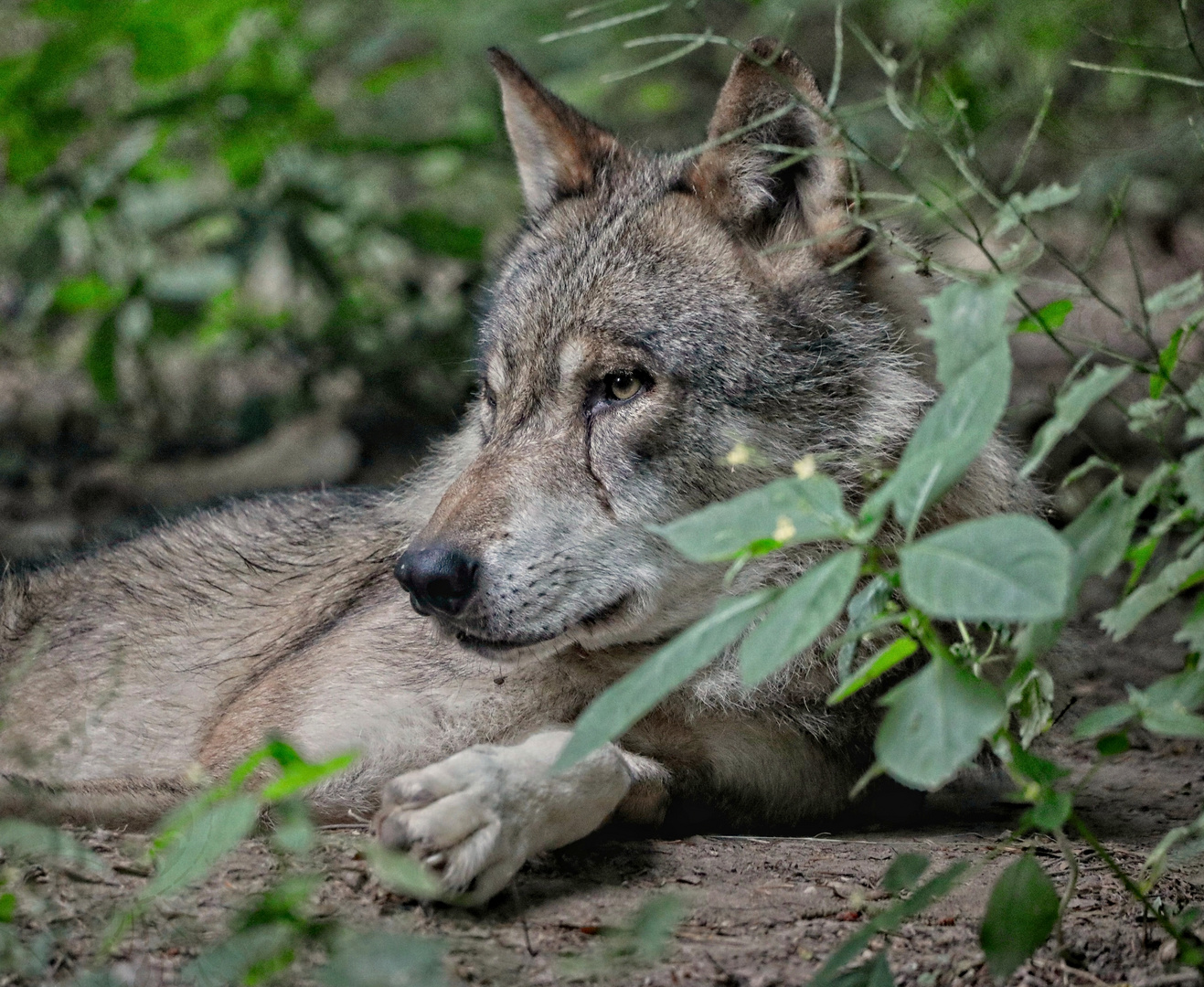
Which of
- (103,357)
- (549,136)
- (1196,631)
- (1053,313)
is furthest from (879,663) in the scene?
(103,357)

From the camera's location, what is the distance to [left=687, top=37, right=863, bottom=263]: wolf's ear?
341 centimetres

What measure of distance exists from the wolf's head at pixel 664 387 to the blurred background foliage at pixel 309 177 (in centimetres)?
225

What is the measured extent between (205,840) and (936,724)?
1178mm

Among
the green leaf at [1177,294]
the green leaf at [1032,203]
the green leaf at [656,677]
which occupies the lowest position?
the green leaf at [656,677]

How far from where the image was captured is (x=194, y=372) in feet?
28.5

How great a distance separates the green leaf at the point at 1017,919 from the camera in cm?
210

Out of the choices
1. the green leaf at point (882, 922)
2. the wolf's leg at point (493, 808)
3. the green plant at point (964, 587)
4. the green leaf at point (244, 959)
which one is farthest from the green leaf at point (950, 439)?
the green leaf at point (244, 959)

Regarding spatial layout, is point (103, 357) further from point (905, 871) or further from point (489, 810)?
point (905, 871)

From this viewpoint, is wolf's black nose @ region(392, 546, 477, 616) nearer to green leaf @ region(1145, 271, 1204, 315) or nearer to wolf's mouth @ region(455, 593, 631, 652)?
wolf's mouth @ region(455, 593, 631, 652)

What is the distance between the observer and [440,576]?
315 centimetres

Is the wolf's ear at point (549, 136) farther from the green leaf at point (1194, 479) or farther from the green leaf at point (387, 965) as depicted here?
the green leaf at point (387, 965)

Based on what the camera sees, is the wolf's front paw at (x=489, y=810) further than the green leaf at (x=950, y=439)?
Yes

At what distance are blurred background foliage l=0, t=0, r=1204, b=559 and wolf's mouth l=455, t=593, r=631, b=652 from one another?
2.65 m

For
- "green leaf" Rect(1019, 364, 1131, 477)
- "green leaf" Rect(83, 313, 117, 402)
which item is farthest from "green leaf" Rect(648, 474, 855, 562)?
"green leaf" Rect(83, 313, 117, 402)
